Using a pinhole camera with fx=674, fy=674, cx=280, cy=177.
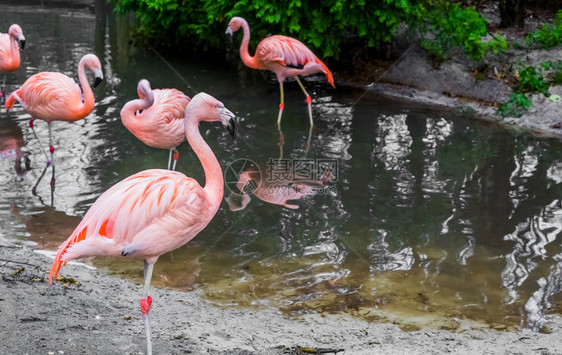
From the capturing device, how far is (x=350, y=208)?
243 inches

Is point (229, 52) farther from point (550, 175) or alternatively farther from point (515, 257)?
point (515, 257)

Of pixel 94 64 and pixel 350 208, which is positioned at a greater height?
pixel 94 64

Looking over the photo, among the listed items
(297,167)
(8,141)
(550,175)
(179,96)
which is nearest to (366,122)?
(297,167)

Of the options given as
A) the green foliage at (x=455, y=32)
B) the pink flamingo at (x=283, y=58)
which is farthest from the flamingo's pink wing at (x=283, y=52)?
the green foliage at (x=455, y=32)

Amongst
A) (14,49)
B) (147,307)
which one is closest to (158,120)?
(147,307)

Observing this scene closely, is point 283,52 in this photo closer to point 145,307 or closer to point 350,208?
point 350,208

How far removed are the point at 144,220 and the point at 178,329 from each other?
33.3 inches

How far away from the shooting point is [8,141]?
7.57 meters

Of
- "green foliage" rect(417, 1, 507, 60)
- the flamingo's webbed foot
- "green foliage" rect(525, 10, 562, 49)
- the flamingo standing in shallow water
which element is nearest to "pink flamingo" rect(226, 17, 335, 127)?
"green foliage" rect(417, 1, 507, 60)

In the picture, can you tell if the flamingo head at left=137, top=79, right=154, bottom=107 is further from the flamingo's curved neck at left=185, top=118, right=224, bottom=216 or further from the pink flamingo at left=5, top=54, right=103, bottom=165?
the flamingo's curved neck at left=185, top=118, right=224, bottom=216

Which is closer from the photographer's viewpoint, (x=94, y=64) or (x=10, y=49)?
(x=94, y=64)

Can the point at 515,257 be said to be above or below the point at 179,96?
below

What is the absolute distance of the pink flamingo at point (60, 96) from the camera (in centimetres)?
665

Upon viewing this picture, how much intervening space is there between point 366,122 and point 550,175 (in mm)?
2485
